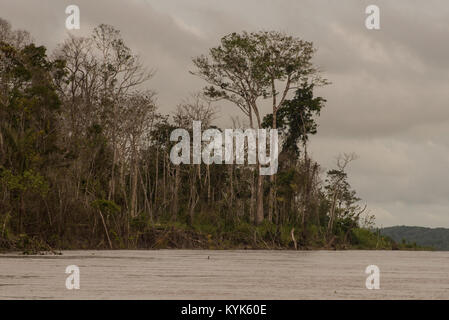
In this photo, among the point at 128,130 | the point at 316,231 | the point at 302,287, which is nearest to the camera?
the point at 302,287

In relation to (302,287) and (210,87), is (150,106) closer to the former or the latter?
(210,87)

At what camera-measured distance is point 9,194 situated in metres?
34.6

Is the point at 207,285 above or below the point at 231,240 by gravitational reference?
below

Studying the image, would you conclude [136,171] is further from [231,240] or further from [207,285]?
[207,285]

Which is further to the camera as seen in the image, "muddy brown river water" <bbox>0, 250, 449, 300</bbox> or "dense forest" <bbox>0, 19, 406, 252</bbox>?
"dense forest" <bbox>0, 19, 406, 252</bbox>

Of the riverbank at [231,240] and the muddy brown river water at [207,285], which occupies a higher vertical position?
the riverbank at [231,240]

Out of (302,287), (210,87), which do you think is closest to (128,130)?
(210,87)

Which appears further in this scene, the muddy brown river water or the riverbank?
the riverbank

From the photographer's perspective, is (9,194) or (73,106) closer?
(9,194)

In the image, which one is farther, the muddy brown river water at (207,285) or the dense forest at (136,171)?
the dense forest at (136,171)

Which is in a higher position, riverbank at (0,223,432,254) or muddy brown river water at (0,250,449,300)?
riverbank at (0,223,432,254)

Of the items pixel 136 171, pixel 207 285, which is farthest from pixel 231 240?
pixel 207 285

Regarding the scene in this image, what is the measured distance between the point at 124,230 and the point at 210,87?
17.3 meters
